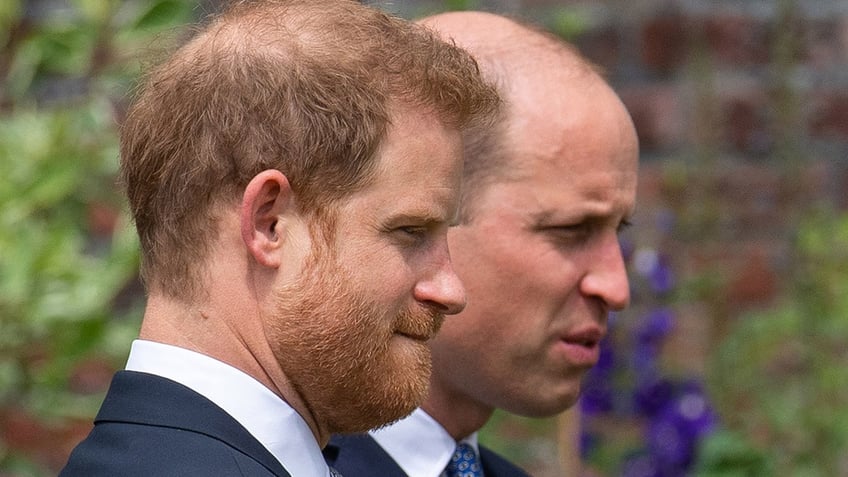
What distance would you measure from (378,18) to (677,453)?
5.65ft

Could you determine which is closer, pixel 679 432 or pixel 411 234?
pixel 411 234

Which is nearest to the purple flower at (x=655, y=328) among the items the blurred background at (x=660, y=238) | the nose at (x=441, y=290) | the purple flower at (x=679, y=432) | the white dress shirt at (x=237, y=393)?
the blurred background at (x=660, y=238)

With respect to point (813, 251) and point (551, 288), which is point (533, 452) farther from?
point (551, 288)

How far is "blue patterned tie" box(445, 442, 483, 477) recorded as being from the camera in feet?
7.27

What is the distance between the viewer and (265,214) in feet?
5.15

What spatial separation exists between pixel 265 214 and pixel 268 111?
0.10 m

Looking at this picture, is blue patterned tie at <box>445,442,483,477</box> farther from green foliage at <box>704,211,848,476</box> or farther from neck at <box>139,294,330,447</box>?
green foliage at <box>704,211,848,476</box>

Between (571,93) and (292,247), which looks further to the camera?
(571,93)

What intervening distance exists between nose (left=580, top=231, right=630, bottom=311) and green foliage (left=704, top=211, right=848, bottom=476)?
0.97 meters

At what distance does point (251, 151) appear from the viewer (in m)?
1.58

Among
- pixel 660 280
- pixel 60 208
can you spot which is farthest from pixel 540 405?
pixel 60 208

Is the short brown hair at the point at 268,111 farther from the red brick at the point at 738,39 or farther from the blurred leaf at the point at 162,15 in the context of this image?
the red brick at the point at 738,39

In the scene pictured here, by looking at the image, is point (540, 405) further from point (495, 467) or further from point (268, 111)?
point (268, 111)

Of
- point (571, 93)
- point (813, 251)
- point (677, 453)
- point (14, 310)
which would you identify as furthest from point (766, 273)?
point (14, 310)
